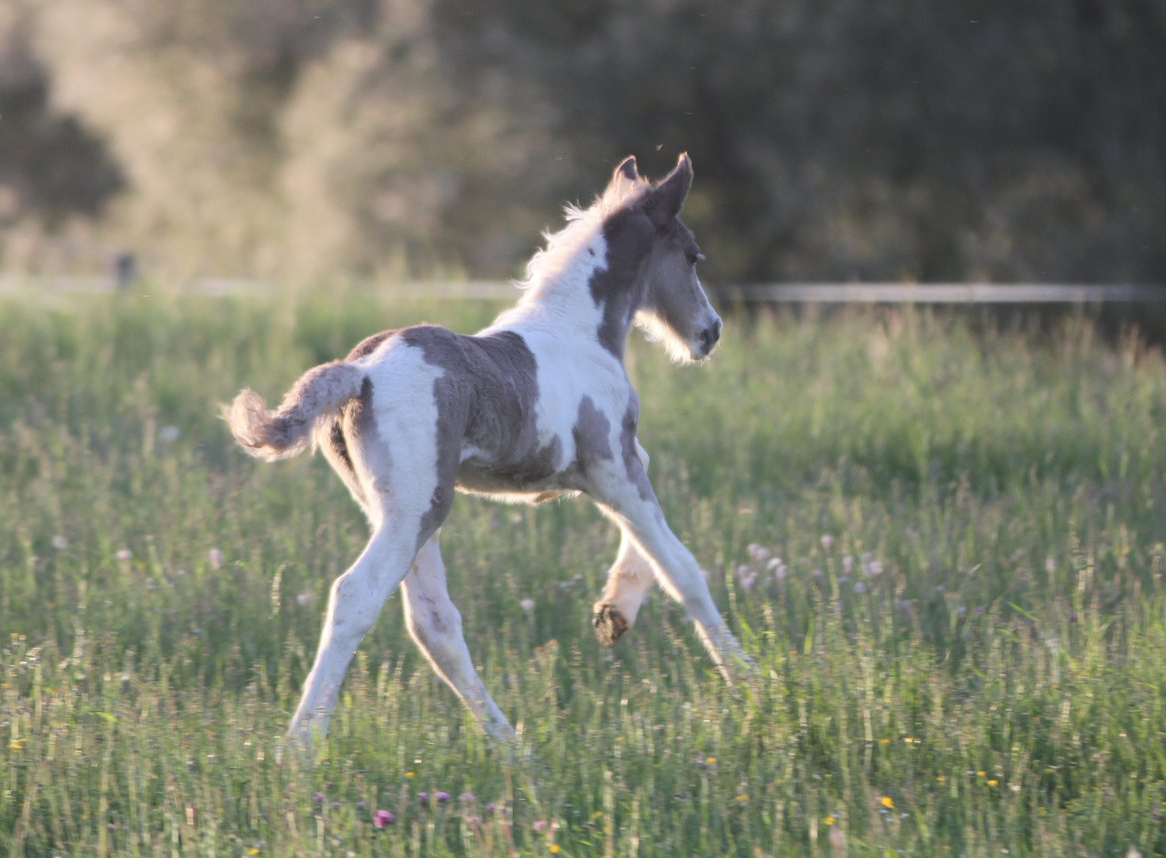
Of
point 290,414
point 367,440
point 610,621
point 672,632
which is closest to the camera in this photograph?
point 290,414

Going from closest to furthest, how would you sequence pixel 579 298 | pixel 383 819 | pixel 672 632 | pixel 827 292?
pixel 383 819 < pixel 579 298 < pixel 672 632 < pixel 827 292

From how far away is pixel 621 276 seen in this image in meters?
5.03

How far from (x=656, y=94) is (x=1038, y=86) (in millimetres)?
3693

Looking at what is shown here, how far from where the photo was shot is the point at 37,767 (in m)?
3.71

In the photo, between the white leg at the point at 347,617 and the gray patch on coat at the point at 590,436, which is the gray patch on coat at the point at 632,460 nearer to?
the gray patch on coat at the point at 590,436

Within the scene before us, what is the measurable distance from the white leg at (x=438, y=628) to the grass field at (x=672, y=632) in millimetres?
121

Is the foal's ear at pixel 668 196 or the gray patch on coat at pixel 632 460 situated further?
the foal's ear at pixel 668 196

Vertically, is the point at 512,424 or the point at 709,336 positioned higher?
the point at 709,336

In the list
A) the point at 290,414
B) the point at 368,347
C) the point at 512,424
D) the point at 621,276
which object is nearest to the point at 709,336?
the point at 621,276

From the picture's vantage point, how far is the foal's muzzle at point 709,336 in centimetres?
535

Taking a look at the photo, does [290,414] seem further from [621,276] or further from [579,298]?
[621,276]

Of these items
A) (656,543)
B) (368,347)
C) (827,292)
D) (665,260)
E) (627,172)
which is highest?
(827,292)

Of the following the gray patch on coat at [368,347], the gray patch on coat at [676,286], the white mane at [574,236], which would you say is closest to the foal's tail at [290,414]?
the gray patch on coat at [368,347]

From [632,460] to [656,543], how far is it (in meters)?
0.28
